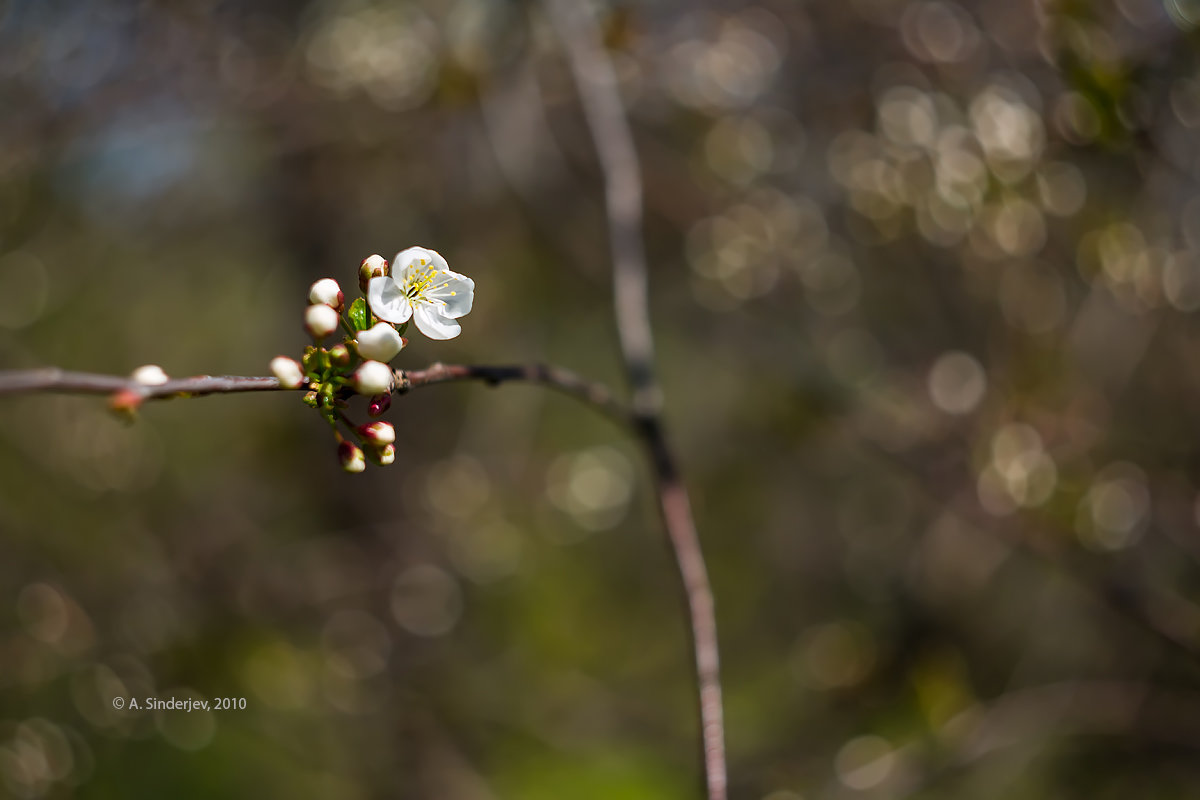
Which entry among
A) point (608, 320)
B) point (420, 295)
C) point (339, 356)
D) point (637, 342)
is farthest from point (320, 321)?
point (608, 320)

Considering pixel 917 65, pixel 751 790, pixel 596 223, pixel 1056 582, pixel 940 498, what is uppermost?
pixel 596 223

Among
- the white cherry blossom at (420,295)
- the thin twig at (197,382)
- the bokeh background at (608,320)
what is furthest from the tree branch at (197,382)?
the bokeh background at (608,320)

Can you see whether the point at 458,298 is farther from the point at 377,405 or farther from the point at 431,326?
the point at 377,405

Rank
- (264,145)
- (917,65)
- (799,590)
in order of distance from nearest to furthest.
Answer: (917,65), (264,145), (799,590)

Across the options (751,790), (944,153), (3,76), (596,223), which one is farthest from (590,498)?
(3,76)

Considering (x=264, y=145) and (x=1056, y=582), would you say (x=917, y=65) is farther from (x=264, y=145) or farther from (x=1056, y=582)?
(x=1056, y=582)

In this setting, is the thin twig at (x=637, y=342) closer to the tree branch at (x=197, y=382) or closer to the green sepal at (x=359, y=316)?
the tree branch at (x=197, y=382)
